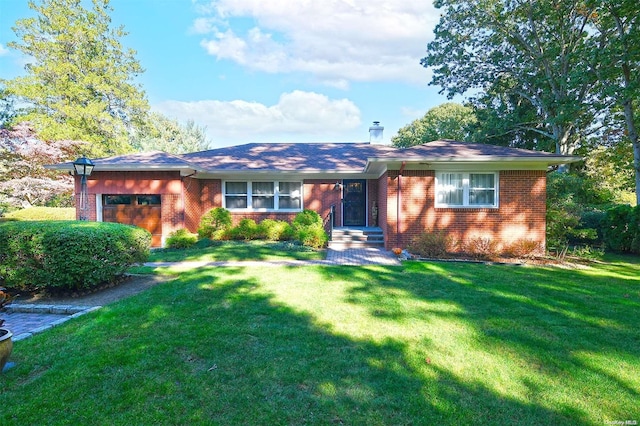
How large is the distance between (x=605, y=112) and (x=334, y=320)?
71.7 ft

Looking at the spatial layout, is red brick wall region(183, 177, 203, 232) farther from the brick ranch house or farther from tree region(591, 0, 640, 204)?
tree region(591, 0, 640, 204)

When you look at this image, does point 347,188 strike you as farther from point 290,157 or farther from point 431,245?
point 431,245

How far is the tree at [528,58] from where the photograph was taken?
617 inches

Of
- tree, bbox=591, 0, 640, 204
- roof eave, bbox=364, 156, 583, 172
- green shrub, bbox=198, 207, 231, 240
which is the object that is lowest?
green shrub, bbox=198, 207, 231, 240

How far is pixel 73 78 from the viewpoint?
75.6ft

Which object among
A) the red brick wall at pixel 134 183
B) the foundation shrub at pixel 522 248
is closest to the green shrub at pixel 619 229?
the foundation shrub at pixel 522 248

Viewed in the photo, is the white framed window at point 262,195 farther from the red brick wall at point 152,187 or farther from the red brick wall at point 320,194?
the red brick wall at point 152,187

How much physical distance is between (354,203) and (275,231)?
3603mm

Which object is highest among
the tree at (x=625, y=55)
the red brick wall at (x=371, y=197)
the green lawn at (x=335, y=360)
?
the tree at (x=625, y=55)

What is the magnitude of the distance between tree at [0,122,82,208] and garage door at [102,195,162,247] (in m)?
8.41

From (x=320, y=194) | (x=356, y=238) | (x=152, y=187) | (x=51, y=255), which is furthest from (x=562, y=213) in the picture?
(x=152, y=187)

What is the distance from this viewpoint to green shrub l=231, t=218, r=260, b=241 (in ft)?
40.8

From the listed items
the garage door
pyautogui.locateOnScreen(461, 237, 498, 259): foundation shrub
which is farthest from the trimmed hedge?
pyautogui.locateOnScreen(461, 237, 498, 259): foundation shrub

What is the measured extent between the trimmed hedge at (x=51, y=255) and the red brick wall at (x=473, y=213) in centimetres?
768
